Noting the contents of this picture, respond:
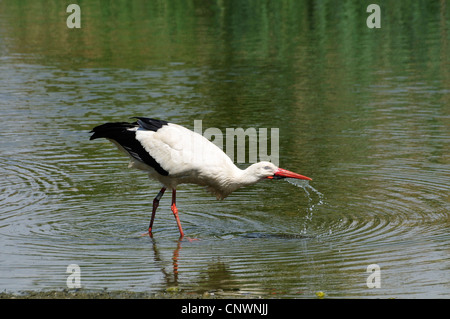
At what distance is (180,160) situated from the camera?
362 inches

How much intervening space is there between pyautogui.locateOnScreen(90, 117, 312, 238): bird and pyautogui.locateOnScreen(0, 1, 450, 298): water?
0.50 metres

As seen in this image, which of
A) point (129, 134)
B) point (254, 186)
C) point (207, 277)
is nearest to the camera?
point (207, 277)

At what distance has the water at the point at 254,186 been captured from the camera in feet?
25.3

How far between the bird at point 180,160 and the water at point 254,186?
502mm

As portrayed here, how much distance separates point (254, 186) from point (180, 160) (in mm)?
2115

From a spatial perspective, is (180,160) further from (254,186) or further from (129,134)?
(254,186)

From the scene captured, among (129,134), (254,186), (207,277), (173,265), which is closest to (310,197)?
(254,186)

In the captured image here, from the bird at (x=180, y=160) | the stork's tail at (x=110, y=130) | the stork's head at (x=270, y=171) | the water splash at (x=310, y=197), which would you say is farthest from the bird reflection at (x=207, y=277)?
the stork's tail at (x=110, y=130)

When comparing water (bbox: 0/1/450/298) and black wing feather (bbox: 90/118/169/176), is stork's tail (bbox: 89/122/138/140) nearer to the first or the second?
black wing feather (bbox: 90/118/169/176)

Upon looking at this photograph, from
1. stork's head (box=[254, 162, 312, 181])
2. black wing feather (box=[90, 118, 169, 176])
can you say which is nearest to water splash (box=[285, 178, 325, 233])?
stork's head (box=[254, 162, 312, 181])

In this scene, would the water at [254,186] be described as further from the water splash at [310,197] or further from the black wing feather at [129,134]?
the black wing feather at [129,134]

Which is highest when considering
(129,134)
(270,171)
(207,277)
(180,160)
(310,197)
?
(129,134)

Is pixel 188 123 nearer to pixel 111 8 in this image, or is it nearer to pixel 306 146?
pixel 306 146

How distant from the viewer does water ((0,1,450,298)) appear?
7723 mm
